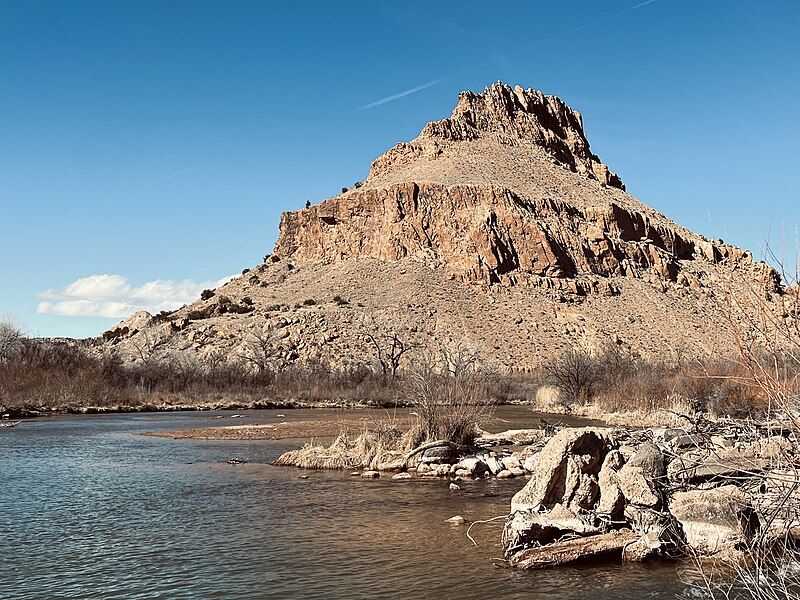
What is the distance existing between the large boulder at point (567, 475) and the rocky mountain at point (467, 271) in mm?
49436

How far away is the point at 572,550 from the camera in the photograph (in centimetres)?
878

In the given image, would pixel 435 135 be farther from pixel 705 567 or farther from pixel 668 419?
pixel 705 567

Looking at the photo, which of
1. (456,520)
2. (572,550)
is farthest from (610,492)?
(456,520)

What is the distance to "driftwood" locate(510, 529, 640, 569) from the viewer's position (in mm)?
8609

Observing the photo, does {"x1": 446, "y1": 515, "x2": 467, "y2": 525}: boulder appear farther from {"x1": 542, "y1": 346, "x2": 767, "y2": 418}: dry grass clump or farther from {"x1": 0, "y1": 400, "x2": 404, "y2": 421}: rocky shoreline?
{"x1": 0, "y1": 400, "x2": 404, "y2": 421}: rocky shoreline

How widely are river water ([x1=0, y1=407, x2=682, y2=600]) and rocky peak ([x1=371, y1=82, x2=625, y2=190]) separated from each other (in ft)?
285

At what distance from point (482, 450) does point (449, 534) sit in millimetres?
7475

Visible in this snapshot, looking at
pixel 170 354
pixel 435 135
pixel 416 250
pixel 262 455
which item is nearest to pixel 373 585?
pixel 262 455

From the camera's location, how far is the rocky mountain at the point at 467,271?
66438 millimetres

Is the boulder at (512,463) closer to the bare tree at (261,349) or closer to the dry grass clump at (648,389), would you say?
the dry grass clump at (648,389)

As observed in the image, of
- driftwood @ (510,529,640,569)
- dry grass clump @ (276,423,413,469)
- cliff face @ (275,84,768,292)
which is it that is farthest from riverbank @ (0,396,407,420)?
driftwood @ (510,529,640,569)

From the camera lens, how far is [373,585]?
7840 mm

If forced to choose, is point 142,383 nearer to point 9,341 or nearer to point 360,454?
point 9,341

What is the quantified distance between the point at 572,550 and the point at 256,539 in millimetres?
4074
